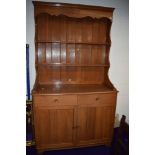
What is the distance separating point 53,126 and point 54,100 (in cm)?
36

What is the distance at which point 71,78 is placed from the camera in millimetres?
2420

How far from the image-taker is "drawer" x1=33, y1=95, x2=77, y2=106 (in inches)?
75.5

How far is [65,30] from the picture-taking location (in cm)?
231

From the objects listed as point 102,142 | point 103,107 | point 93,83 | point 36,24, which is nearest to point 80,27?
point 36,24

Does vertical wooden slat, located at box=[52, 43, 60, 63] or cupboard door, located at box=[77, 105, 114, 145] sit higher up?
vertical wooden slat, located at box=[52, 43, 60, 63]

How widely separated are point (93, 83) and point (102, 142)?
900 mm

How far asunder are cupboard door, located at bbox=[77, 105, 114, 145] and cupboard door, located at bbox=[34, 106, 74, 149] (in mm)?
140

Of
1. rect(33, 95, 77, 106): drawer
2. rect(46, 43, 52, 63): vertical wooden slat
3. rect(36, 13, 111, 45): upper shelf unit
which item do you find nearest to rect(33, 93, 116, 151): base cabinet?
rect(33, 95, 77, 106): drawer

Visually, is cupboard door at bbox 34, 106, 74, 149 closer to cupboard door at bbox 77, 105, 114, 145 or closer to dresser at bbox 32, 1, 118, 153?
dresser at bbox 32, 1, 118, 153

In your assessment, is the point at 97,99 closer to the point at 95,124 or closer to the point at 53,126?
the point at 95,124

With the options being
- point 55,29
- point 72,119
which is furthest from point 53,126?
point 55,29

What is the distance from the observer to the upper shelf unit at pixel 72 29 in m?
2.24
